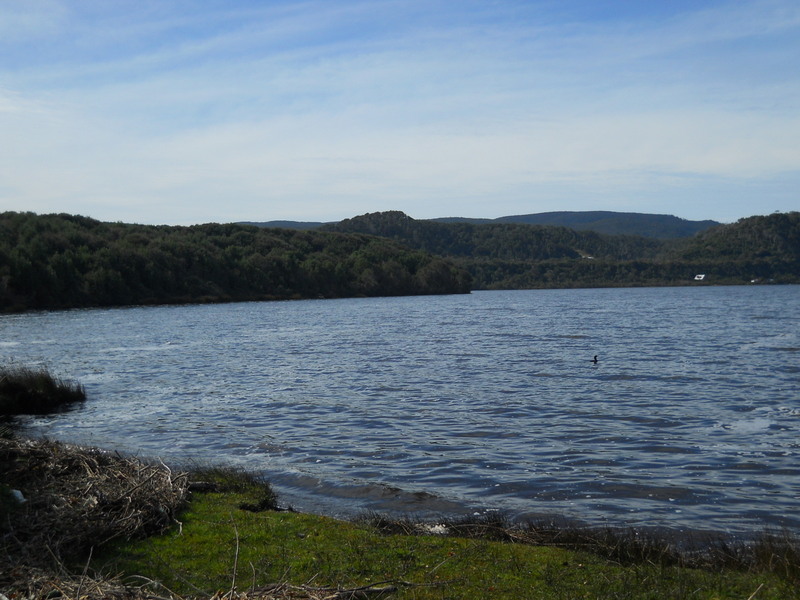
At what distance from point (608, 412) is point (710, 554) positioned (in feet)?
34.9

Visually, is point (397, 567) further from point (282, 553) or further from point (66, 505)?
point (66, 505)

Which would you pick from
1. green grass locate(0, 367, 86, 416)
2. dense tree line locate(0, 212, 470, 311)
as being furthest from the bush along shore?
dense tree line locate(0, 212, 470, 311)

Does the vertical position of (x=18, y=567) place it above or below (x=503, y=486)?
above

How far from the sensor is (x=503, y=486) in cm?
1196

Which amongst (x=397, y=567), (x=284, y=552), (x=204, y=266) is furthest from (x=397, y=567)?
(x=204, y=266)

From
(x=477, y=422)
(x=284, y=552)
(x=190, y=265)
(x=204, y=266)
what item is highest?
(x=190, y=265)

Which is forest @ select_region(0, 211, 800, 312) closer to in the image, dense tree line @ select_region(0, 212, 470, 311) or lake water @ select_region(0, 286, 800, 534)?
dense tree line @ select_region(0, 212, 470, 311)

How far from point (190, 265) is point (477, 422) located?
368 feet

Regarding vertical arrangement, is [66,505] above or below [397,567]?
above

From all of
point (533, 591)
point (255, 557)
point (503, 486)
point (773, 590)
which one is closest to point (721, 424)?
point (503, 486)

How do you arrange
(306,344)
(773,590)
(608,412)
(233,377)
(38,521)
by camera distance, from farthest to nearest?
1. (306,344)
2. (233,377)
3. (608,412)
4. (38,521)
5. (773,590)

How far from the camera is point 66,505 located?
307 inches

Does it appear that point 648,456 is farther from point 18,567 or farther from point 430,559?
point 18,567

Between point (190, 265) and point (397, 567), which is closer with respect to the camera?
point (397, 567)
